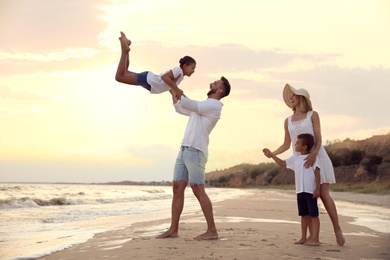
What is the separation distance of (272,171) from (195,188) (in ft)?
193

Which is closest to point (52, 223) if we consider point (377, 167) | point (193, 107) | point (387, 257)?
point (193, 107)

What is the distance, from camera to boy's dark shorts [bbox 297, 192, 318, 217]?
19.5ft

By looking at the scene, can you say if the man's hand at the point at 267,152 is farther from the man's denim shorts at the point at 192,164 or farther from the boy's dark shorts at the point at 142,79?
the boy's dark shorts at the point at 142,79

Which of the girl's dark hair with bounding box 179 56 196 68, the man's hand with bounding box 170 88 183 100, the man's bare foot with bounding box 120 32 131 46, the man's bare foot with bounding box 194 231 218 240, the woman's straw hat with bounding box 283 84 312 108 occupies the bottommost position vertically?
the man's bare foot with bounding box 194 231 218 240

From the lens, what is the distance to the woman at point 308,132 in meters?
5.96

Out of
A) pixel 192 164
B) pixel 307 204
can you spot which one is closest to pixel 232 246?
pixel 307 204

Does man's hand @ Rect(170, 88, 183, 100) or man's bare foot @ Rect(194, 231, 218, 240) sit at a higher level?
man's hand @ Rect(170, 88, 183, 100)

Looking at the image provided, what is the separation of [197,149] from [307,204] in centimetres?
131

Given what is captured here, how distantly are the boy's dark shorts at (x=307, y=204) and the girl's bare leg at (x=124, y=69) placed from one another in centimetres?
211

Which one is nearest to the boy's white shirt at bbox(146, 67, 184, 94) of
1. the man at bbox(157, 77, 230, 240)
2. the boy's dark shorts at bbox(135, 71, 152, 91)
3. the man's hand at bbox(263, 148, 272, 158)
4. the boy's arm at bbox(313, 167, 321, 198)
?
the boy's dark shorts at bbox(135, 71, 152, 91)

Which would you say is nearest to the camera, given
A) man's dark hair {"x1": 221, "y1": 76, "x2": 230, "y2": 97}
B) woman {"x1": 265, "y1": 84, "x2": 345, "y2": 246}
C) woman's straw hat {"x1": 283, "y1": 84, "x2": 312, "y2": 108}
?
woman {"x1": 265, "y1": 84, "x2": 345, "y2": 246}

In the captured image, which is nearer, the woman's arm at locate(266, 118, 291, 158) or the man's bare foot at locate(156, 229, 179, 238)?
the man's bare foot at locate(156, 229, 179, 238)

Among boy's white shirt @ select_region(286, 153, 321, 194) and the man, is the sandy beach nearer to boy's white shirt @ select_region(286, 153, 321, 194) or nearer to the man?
the man

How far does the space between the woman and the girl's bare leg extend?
1.67 metres
